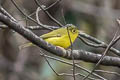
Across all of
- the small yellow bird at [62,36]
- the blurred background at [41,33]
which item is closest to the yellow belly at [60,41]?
the small yellow bird at [62,36]

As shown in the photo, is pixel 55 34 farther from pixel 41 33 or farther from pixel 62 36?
pixel 41 33

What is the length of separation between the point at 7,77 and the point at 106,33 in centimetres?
228

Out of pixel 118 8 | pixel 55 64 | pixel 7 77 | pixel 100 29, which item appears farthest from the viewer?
pixel 118 8

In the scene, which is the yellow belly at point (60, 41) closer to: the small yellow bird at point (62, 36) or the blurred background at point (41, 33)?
the small yellow bird at point (62, 36)

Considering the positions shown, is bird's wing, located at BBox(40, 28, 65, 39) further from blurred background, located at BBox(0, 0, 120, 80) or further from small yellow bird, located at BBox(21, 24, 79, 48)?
blurred background, located at BBox(0, 0, 120, 80)

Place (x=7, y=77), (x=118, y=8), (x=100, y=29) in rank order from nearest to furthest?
(x=7, y=77) → (x=100, y=29) → (x=118, y=8)

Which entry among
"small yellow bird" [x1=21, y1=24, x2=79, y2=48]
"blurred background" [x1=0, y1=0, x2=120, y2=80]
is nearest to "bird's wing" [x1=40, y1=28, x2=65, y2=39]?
"small yellow bird" [x1=21, y1=24, x2=79, y2=48]

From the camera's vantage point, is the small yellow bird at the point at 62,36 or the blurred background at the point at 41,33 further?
the blurred background at the point at 41,33

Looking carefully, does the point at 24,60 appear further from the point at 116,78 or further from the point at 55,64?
the point at 116,78

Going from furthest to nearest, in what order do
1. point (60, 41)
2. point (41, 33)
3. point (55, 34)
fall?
1. point (41, 33)
2. point (55, 34)
3. point (60, 41)

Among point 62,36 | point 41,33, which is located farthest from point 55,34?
point 41,33

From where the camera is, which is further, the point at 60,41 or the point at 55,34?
the point at 55,34

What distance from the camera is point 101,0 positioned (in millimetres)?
10719

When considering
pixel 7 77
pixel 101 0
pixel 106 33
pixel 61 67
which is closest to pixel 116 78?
pixel 61 67
